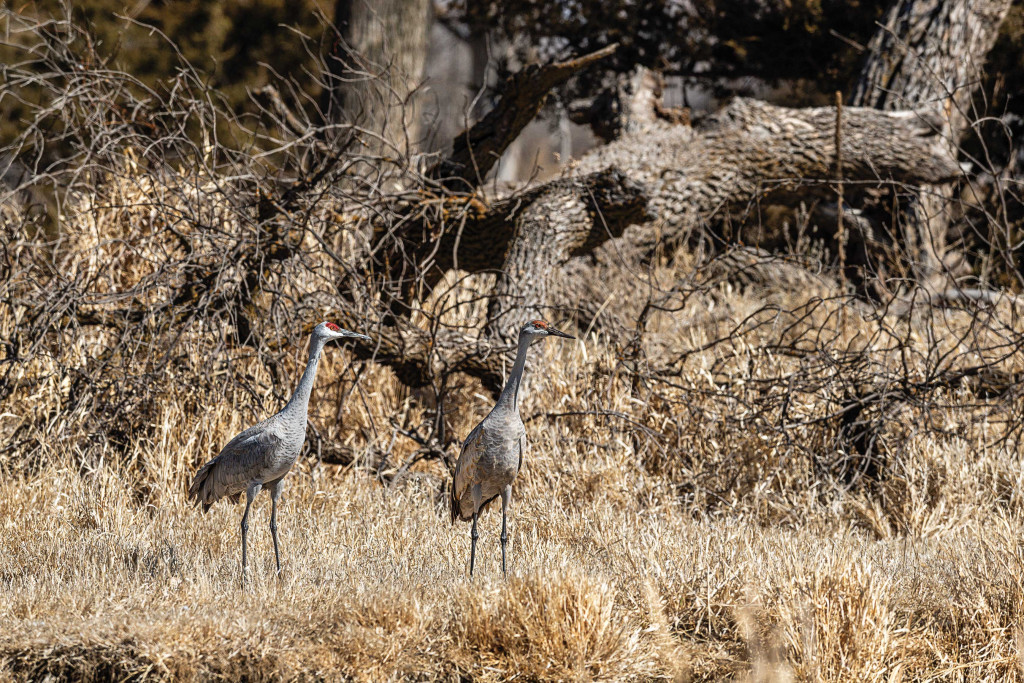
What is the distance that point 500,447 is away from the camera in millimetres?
4465

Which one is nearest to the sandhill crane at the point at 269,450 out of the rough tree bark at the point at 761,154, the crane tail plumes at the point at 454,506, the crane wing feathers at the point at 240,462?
the crane wing feathers at the point at 240,462

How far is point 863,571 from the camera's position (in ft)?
14.0

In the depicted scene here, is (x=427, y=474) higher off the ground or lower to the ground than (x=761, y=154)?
lower

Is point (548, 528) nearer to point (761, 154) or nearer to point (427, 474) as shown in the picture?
point (427, 474)

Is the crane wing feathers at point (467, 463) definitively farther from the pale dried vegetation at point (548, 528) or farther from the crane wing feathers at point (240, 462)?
the crane wing feathers at point (240, 462)

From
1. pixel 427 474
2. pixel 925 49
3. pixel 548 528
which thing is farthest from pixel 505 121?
pixel 925 49

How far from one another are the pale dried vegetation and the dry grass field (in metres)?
0.02

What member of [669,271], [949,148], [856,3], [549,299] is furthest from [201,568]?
[856,3]

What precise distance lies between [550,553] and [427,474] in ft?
6.32

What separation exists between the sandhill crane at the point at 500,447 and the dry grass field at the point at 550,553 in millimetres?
412

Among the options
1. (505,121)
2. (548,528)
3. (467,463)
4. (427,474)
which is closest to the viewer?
(467,463)

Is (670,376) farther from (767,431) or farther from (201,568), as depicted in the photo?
(201,568)

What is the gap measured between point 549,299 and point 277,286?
9.21 feet

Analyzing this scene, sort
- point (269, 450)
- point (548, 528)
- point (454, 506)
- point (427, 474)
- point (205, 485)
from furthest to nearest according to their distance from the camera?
point (427, 474) < point (548, 528) < point (454, 506) < point (205, 485) < point (269, 450)
